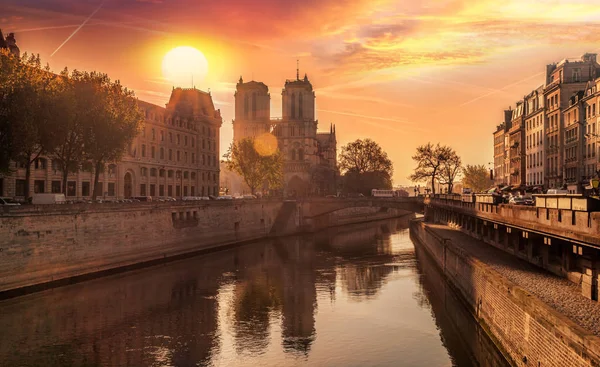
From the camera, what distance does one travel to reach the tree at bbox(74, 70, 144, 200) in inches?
2323

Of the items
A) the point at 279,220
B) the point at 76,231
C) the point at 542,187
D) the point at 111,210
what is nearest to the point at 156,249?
the point at 111,210

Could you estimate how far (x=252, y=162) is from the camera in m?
114

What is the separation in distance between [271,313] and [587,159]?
51.7 metres

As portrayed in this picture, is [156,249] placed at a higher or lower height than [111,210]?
lower

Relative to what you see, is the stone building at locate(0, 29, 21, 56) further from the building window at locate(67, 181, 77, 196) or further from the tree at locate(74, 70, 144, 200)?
the building window at locate(67, 181, 77, 196)

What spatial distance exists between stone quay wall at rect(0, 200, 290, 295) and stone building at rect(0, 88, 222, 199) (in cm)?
963

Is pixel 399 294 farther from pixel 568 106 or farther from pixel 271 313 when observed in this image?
pixel 568 106

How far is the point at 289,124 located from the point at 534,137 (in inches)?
3594

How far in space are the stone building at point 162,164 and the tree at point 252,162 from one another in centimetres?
680

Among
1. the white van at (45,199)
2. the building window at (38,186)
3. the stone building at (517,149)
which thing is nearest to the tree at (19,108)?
the white van at (45,199)

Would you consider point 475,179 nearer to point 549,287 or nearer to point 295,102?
point 295,102

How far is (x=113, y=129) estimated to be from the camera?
6091 cm

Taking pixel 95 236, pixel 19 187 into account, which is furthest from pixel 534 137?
pixel 19 187

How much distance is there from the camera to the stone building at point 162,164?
3046 inches
